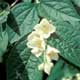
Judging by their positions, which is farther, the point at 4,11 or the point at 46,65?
the point at 4,11

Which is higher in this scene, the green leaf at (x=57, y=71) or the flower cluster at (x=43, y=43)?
the flower cluster at (x=43, y=43)

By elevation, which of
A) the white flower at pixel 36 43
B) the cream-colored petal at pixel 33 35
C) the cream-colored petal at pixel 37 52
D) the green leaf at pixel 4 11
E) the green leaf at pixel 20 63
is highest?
the green leaf at pixel 4 11

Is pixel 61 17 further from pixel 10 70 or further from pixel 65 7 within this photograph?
pixel 10 70

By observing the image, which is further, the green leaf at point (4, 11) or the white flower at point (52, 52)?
the green leaf at point (4, 11)

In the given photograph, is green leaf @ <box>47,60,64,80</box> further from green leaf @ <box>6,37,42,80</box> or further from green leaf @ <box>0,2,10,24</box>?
green leaf @ <box>0,2,10,24</box>

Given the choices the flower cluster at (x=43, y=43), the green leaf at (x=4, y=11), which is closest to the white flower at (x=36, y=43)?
the flower cluster at (x=43, y=43)

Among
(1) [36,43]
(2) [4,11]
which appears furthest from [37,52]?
(2) [4,11]

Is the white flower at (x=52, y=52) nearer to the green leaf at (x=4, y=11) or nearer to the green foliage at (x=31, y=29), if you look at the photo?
the green foliage at (x=31, y=29)

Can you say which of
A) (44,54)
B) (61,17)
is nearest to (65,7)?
(61,17)

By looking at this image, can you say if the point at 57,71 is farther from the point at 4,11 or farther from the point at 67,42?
the point at 4,11
